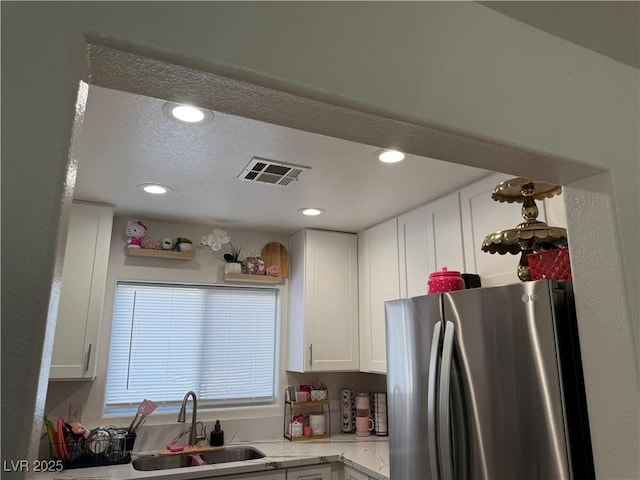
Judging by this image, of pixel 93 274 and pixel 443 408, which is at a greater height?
pixel 93 274

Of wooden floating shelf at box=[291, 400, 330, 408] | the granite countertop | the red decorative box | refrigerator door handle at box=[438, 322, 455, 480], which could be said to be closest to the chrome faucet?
the granite countertop

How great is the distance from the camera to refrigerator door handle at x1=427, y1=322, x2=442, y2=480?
1.48 metres

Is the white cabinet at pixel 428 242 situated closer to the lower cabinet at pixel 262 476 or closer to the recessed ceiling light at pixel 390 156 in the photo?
the recessed ceiling light at pixel 390 156

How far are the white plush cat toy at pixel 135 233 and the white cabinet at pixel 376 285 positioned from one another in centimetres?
155

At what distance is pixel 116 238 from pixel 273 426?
1.70 m

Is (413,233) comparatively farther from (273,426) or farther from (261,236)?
(273,426)

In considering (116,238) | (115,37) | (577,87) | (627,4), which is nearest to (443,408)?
(577,87)

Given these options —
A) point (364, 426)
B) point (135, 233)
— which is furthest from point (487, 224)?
point (135, 233)

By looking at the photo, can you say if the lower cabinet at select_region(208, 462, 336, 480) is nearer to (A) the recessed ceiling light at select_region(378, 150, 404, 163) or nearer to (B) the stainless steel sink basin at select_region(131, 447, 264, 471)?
(B) the stainless steel sink basin at select_region(131, 447, 264, 471)

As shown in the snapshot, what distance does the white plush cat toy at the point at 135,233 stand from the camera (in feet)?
9.34

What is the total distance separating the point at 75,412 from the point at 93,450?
30cm

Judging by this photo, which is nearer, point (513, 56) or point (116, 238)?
point (513, 56)

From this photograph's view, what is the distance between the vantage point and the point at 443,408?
1.45 metres

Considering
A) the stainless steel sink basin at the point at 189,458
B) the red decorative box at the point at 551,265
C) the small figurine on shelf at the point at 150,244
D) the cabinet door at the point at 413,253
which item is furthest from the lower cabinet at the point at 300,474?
the red decorative box at the point at 551,265
